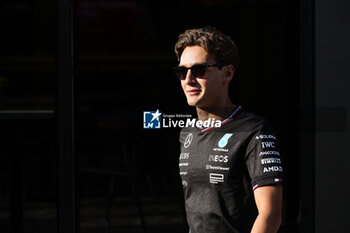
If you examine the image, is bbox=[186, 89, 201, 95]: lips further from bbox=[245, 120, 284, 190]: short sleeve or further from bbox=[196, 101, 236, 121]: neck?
bbox=[245, 120, 284, 190]: short sleeve

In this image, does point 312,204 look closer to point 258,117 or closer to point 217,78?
point 258,117

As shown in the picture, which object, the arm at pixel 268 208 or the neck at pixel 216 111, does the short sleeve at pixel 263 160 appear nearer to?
the arm at pixel 268 208

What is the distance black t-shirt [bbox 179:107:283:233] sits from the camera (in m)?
3.16

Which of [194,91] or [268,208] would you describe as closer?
[268,208]

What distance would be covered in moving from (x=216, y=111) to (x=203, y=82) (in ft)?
0.70

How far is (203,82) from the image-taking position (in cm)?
346

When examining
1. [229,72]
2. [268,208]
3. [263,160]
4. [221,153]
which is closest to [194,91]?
[229,72]

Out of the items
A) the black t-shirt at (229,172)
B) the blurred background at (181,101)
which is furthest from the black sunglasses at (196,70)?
the black t-shirt at (229,172)

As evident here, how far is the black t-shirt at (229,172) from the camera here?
10.4ft

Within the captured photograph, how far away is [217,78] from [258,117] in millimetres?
364

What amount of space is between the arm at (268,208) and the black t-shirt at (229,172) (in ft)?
0.14

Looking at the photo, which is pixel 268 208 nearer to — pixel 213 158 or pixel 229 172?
pixel 229 172

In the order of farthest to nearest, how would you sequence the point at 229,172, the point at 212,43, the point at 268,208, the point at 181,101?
the point at 181,101 < the point at 212,43 < the point at 229,172 < the point at 268,208

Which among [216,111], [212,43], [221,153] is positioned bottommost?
[221,153]
